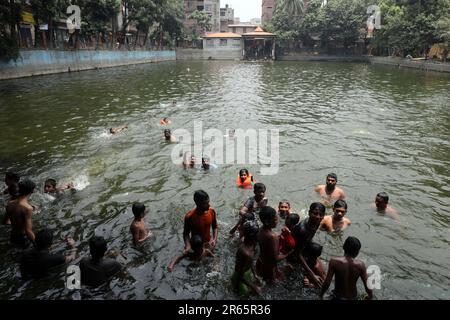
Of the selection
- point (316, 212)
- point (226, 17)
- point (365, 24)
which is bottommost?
point (316, 212)

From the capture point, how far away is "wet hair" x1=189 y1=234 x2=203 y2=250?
709 centimetres

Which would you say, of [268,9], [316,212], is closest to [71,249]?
[316,212]

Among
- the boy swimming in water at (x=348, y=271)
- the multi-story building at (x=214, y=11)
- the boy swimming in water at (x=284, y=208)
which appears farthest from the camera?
the multi-story building at (x=214, y=11)

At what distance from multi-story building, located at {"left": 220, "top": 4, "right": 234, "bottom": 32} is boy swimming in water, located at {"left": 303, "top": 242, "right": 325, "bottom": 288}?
383 ft

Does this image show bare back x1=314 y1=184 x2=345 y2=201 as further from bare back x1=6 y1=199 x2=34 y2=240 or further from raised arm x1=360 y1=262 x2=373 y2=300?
bare back x1=6 y1=199 x2=34 y2=240

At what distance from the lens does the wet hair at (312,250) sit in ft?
22.2

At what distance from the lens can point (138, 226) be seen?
8.05 meters

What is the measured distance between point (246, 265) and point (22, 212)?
16.7 ft

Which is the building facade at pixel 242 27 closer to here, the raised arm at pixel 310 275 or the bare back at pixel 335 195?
the bare back at pixel 335 195

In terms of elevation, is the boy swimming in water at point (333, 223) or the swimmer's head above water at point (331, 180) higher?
the swimmer's head above water at point (331, 180)

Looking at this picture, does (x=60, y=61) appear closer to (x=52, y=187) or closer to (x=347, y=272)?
(x=52, y=187)

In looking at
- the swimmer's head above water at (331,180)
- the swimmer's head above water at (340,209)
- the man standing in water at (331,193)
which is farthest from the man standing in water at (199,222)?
the man standing in water at (331,193)

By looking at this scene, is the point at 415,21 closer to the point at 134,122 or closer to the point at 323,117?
the point at 323,117

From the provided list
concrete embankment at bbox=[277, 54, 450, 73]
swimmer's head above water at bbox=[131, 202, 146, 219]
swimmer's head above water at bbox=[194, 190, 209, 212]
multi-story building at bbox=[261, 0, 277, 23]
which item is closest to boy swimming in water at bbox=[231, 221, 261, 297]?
swimmer's head above water at bbox=[194, 190, 209, 212]
